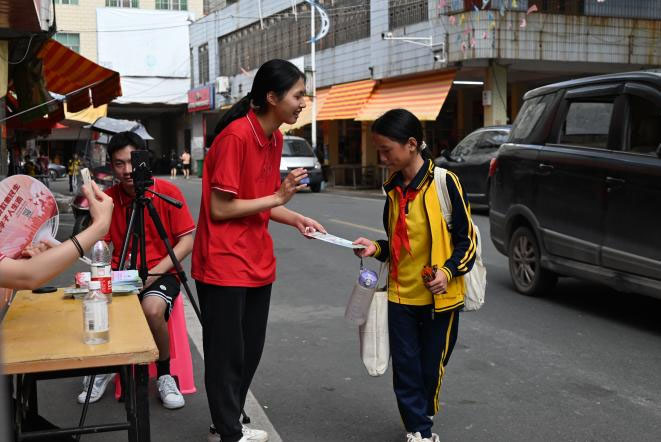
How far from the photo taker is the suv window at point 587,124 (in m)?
6.63

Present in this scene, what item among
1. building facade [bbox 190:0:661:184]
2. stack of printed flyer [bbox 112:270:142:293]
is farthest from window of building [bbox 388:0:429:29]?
stack of printed flyer [bbox 112:270:142:293]

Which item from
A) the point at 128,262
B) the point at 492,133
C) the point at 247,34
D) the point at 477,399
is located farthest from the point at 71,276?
the point at 247,34

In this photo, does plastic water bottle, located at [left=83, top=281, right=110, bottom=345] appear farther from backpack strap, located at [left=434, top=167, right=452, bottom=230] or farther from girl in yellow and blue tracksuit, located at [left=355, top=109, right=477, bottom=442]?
backpack strap, located at [left=434, top=167, right=452, bottom=230]

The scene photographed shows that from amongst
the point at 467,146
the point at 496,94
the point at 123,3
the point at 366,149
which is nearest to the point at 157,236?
the point at 467,146

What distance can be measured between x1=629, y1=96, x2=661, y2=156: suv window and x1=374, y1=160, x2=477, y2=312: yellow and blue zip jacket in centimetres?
302

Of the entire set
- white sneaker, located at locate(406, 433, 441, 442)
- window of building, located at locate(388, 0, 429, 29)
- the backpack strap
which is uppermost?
window of building, located at locate(388, 0, 429, 29)

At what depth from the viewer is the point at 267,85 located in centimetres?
361

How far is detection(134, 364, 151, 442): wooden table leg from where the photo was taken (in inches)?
119

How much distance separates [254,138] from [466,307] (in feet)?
4.37

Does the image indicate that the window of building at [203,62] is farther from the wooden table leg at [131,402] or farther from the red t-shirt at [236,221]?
the wooden table leg at [131,402]

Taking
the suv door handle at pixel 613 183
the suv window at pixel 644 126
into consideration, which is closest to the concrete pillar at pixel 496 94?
the suv window at pixel 644 126

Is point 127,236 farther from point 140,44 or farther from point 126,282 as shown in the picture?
point 140,44

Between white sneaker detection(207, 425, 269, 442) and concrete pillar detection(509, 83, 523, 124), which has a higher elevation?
concrete pillar detection(509, 83, 523, 124)

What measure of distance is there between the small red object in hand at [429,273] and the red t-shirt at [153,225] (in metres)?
1.81
